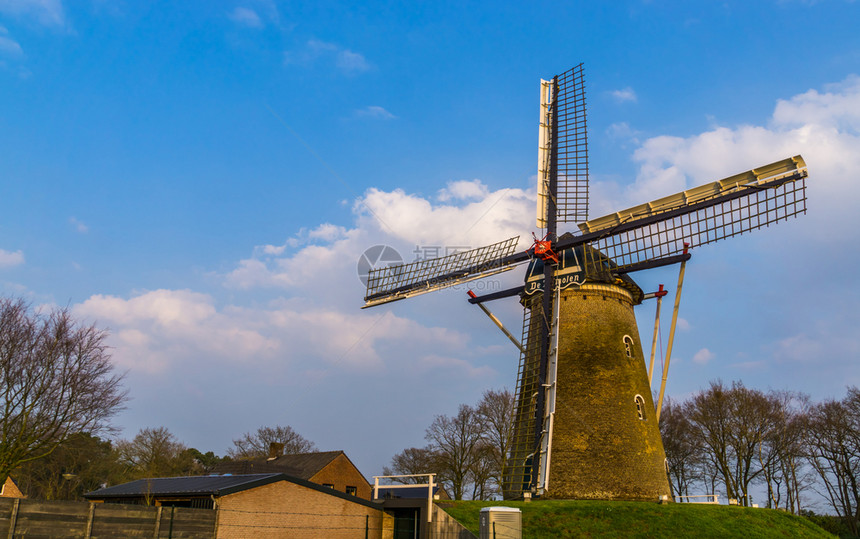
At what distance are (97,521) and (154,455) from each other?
47685 millimetres

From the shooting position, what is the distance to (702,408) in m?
41.9

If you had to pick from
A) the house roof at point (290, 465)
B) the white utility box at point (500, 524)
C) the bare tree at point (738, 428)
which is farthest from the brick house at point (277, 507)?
the bare tree at point (738, 428)

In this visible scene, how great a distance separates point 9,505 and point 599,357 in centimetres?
1831

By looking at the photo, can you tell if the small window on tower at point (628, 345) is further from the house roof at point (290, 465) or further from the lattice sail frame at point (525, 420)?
the house roof at point (290, 465)

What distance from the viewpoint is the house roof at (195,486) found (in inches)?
646

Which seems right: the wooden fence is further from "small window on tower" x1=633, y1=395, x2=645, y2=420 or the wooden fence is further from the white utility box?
"small window on tower" x1=633, y1=395, x2=645, y2=420

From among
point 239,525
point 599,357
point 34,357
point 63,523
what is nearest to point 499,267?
point 599,357

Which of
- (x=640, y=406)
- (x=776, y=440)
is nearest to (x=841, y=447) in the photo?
(x=776, y=440)

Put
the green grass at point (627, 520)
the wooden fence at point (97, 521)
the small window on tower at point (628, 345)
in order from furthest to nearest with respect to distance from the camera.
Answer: the small window on tower at point (628, 345) → the green grass at point (627, 520) → the wooden fence at point (97, 521)

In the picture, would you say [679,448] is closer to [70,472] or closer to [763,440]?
[763,440]

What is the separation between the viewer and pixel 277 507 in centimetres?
1678

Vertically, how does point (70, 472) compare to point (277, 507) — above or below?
below

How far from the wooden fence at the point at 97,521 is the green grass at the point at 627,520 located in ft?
26.2

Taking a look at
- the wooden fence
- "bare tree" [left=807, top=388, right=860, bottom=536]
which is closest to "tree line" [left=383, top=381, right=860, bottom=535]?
"bare tree" [left=807, top=388, right=860, bottom=536]
